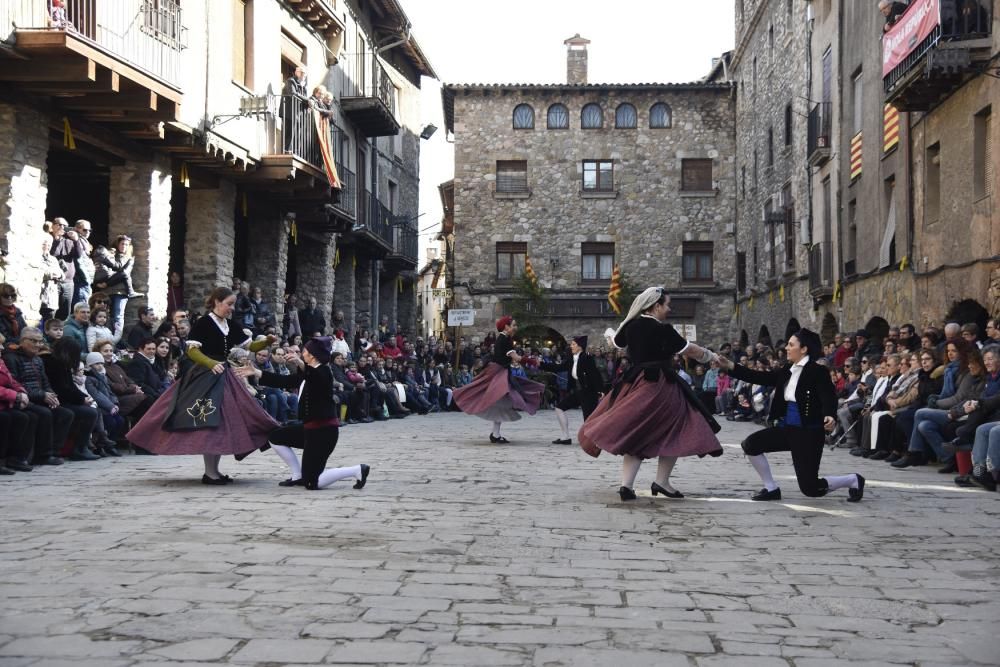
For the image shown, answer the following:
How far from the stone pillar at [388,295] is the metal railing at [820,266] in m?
14.8

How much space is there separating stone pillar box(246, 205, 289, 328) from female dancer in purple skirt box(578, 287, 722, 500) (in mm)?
15886

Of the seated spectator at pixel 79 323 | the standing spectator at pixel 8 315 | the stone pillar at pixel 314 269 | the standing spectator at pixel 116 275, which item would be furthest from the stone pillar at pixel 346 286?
the standing spectator at pixel 8 315

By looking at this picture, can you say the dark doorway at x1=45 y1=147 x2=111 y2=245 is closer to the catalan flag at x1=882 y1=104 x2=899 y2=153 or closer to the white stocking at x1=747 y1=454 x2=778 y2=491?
the white stocking at x1=747 y1=454 x2=778 y2=491

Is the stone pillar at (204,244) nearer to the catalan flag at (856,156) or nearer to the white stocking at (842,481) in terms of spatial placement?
the catalan flag at (856,156)

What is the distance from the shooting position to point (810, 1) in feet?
102

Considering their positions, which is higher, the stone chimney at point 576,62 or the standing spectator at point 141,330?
the stone chimney at point 576,62

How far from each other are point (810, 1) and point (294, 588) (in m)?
28.8

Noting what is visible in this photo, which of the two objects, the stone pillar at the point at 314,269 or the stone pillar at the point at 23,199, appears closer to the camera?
the stone pillar at the point at 23,199

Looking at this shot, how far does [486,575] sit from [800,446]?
4313 millimetres

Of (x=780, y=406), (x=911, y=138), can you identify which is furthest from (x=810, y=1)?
(x=780, y=406)

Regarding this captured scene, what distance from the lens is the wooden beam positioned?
14789 millimetres

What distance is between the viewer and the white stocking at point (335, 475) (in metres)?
10.3

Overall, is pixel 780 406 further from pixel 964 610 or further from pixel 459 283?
pixel 459 283

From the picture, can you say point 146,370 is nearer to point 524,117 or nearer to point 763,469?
point 763,469
